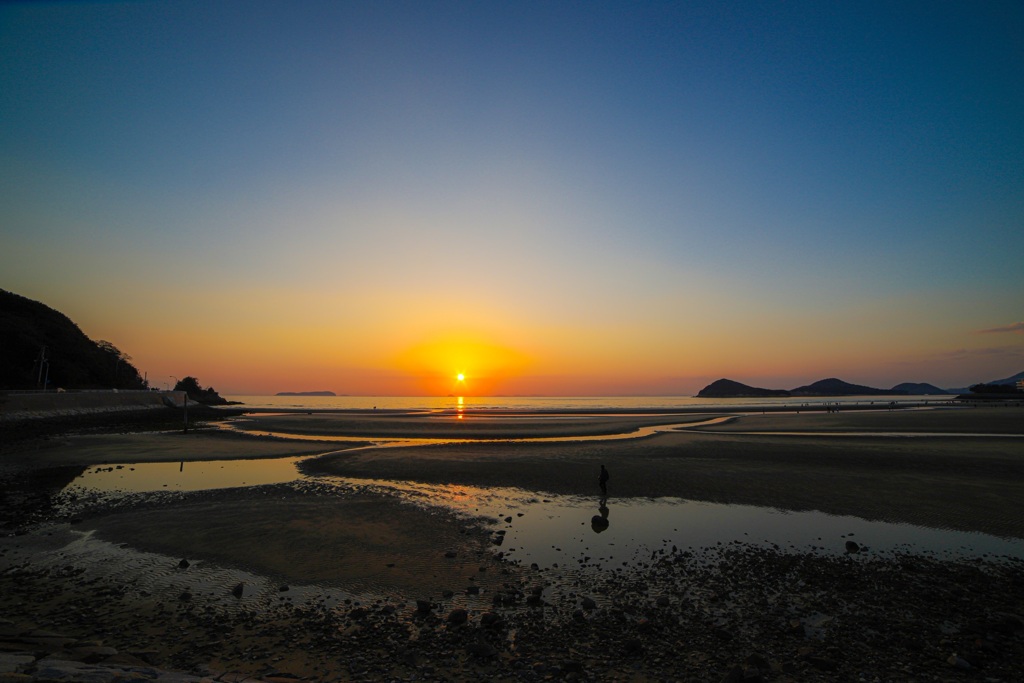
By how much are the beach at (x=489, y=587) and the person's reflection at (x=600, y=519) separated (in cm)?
82

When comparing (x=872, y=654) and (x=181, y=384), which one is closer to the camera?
(x=872, y=654)

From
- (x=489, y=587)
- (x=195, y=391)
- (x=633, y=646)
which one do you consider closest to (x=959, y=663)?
(x=633, y=646)

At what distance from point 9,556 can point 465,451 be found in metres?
28.3

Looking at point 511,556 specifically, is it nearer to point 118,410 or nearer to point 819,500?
point 819,500

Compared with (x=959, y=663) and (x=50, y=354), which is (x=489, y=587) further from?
(x=50, y=354)

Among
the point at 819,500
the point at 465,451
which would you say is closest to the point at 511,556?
the point at 819,500

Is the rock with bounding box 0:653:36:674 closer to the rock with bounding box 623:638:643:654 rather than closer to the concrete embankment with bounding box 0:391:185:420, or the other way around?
the rock with bounding box 623:638:643:654

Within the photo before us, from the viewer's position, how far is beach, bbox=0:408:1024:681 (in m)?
8.61

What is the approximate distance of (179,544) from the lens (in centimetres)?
1555

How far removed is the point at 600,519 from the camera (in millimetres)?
18938

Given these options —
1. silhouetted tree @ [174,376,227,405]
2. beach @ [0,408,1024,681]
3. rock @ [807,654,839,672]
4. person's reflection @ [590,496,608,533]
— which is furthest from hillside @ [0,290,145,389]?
rock @ [807,654,839,672]

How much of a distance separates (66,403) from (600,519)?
90.9m

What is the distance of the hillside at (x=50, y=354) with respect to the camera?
105m

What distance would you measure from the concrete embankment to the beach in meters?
51.2
